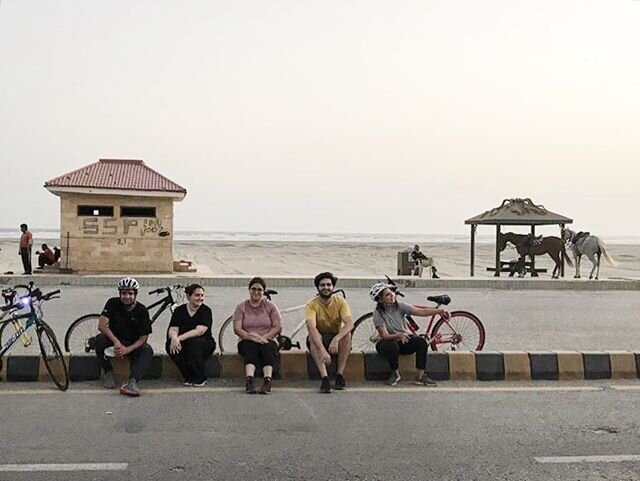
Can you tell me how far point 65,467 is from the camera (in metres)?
5.27

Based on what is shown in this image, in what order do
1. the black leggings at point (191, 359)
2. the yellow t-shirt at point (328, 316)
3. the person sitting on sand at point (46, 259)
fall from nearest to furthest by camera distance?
the black leggings at point (191, 359) → the yellow t-shirt at point (328, 316) → the person sitting on sand at point (46, 259)

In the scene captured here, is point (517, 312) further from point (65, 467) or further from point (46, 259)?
point (46, 259)

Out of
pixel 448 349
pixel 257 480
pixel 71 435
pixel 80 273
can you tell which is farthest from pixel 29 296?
pixel 80 273

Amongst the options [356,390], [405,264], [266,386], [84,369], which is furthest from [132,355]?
[405,264]

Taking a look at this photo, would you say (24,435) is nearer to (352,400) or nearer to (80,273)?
(352,400)

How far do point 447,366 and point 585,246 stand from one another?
18.5 meters

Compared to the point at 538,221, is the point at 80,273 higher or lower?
lower

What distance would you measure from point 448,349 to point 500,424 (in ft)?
8.19

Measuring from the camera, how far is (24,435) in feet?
19.8

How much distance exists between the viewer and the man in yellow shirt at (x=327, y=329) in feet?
25.6

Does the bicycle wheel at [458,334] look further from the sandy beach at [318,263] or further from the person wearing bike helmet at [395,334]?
the sandy beach at [318,263]

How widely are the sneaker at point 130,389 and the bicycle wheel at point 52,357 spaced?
0.61 meters

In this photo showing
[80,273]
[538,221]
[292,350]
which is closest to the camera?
[292,350]

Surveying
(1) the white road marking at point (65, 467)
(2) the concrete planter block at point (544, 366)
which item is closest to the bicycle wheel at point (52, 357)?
(1) the white road marking at point (65, 467)
